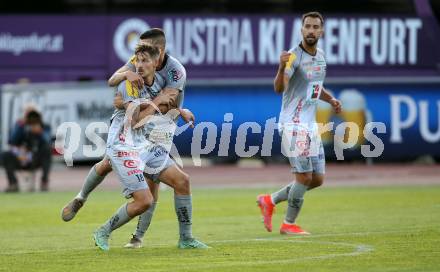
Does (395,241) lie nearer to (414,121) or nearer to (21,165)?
(21,165)

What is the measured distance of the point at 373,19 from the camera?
31.7m

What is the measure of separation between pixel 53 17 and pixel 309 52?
17.9 metres

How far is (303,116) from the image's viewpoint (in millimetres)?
14422

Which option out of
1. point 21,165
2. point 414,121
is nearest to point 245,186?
point 21,165

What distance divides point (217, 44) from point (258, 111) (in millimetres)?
2914

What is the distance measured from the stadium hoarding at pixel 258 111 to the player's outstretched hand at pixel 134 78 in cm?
1689

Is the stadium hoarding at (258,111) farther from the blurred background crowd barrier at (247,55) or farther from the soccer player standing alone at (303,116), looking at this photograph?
the soccer player standing alone at (303,116)

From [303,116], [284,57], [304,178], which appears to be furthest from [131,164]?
[303,116]

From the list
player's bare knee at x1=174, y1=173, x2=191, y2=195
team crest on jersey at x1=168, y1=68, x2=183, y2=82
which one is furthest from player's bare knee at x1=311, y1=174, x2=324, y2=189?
team crest on jersey at x1=168, y1=68, x2=183, y2=82

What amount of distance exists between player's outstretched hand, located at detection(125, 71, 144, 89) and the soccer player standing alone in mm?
2852

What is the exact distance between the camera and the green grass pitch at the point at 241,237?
36.1 ft

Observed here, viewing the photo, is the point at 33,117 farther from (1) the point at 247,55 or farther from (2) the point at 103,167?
(2) the point at 103,167

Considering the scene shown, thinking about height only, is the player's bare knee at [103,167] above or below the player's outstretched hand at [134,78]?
below

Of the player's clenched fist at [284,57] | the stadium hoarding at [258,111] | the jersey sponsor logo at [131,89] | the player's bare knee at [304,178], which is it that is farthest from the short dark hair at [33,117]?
the jersey sponsor logo at [131,89]
